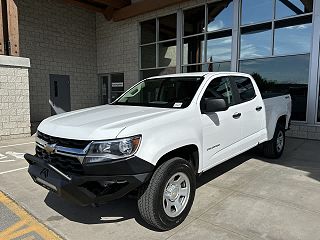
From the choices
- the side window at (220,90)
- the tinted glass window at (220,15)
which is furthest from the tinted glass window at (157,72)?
the side window at (220,90)

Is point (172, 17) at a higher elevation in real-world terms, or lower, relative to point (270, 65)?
higher

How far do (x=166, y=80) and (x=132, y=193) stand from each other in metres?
2.11

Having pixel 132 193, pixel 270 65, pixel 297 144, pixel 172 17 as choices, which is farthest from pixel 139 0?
pixel 132 193

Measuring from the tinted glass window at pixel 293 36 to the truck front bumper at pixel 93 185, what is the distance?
7.71m

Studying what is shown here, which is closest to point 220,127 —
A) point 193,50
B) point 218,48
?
point 218,48

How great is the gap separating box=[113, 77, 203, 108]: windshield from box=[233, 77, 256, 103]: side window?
39.7 inches

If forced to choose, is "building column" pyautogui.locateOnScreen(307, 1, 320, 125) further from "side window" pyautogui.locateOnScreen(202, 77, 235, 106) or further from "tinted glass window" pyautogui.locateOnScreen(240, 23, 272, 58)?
"side window" pyautogui.locateOnScreen(202, 77, 235, 106)

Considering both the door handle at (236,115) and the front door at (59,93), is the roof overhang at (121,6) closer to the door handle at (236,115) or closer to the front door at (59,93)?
the front door at (59,93)

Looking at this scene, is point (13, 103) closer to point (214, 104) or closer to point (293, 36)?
point (214, 104)

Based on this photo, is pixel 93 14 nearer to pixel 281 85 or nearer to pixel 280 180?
pixel 281 85

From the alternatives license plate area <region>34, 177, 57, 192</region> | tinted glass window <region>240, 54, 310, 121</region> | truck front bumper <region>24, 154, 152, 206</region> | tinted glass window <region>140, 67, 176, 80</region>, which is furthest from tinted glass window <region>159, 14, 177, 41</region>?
truck front bumper <region>24, 154, 152, 206</region>

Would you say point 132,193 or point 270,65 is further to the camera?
point 270,65

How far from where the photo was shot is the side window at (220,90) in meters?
3.99

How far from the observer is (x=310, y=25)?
27.4 feet
